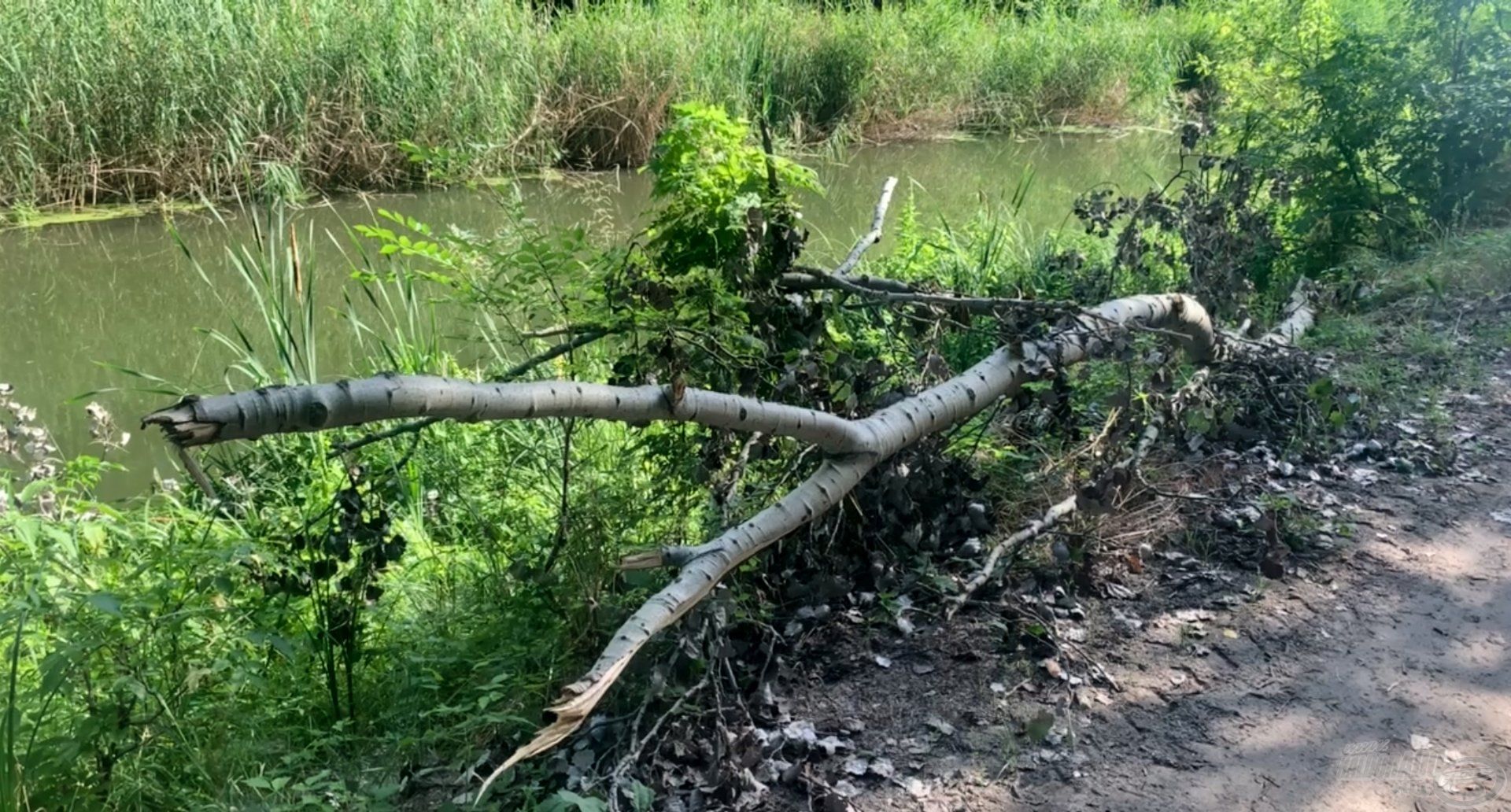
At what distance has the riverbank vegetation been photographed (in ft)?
9.20

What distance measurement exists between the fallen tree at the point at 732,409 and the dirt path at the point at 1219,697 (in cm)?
40

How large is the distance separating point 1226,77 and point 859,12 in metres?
9.74

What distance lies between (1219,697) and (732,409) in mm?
1419

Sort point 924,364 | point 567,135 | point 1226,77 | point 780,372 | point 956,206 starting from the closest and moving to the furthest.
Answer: point 780,372, point 924,364, point 1226,77, point 956,206, point 567,135

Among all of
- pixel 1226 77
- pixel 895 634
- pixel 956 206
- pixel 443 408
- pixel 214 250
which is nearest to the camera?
pixel 443 408

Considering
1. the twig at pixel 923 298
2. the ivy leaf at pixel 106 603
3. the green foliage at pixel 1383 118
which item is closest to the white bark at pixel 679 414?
the twig at pixel 923 298

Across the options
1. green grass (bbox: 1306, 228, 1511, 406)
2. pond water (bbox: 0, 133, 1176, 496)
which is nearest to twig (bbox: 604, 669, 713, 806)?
pond water (bbox: 0, 133, 1176, 496)

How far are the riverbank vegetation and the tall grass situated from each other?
14.6 feet

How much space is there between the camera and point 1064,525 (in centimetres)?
366

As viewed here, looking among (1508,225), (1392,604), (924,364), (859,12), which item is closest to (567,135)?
(859,12)

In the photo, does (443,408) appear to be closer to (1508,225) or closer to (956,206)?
(1508,225)

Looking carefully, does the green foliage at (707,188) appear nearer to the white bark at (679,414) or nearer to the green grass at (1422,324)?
the white bark at (679,414)

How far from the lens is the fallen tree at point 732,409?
2023 mm

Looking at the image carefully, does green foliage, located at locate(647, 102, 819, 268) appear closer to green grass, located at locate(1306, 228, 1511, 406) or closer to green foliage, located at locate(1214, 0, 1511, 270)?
green grass, located at locate(1306, 228, 1511, 406)
